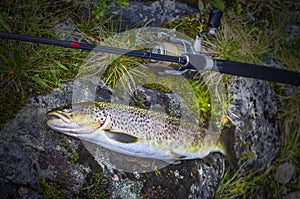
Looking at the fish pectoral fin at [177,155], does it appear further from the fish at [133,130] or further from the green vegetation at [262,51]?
the green vegetation at [262,51]

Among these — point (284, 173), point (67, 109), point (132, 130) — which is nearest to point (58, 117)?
point (67, 109)

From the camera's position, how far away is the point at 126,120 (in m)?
2.57

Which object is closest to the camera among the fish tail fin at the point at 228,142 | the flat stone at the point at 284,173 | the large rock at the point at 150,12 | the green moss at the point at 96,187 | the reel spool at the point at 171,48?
the green moss at the point at 96,187

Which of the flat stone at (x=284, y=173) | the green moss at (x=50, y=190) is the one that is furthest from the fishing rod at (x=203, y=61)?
the flat stone at (x=284, y=173)

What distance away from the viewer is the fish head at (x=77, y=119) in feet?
7.72

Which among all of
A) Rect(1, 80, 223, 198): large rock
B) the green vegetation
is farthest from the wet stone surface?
Rect(1, 80, 223, 198): large rock

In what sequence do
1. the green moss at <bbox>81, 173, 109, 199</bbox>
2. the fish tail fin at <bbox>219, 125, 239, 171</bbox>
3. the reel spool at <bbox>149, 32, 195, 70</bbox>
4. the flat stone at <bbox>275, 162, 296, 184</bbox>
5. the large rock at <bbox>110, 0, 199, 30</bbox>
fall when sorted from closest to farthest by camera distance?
the green moss at <bbox>81, 173, 109, 199</bbox> < the reel spool at <bbox>149, 32, 195, 70</bbox> < the fish tail fin at <bbox>219, 125, 239, 171</bbox> < the large rock at <bbox>110, 0, 199, 30</bbox> < the flat stone at <bbox>275, 162, 296, 184</bbox>

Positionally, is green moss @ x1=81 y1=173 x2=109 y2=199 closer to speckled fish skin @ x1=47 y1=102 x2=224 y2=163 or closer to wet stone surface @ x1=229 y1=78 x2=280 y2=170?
speckled fish skin @ x1=47 y1=102 x2=224 y2=163

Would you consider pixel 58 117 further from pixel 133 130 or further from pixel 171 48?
pixel 171 48

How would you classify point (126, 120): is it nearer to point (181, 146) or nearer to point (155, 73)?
point (181, 146)

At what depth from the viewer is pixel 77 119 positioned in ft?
7.83

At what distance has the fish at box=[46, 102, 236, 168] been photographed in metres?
2.40

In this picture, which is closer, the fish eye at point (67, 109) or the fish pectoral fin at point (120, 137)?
the fish eye at point (67, 109)

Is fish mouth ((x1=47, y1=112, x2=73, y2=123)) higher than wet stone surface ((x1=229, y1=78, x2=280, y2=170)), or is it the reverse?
fish mouth ((x1=47, y1=112, x2=73, y2=123))
